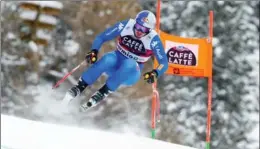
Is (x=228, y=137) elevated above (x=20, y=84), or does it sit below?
below

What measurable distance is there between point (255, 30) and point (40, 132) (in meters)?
11.2

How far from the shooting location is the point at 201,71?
617 centimetres

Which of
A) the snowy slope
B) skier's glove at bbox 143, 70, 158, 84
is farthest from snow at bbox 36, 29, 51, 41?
skier's glove at bbox 143, 70, 158, 84

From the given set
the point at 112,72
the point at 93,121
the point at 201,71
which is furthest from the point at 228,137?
the point at 112,72

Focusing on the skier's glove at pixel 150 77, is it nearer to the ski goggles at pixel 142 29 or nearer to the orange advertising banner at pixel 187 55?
the ski goggles at pixel 142 29

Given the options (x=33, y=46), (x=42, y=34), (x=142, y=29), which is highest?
(x=42, y=34)

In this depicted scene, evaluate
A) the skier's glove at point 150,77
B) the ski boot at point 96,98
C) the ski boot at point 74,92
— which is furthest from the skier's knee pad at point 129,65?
the ski boot at point 74,92

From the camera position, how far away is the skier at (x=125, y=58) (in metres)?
5.30

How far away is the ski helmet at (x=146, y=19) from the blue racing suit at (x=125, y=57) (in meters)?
0.08

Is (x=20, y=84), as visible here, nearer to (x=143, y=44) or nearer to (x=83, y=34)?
(x=83, y=34)

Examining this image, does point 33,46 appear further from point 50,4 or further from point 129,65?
point 129,65

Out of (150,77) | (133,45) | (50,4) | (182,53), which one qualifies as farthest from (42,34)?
(150,77)

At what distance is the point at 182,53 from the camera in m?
6.10

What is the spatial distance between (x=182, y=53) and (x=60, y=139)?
1656mm
